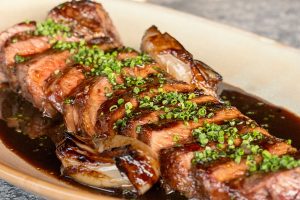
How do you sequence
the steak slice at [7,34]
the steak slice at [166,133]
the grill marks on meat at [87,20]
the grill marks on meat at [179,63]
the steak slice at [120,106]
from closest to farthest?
the steak slice at [166,133] → the steak slice at [120,106] → the grill marks on meat at [179,63] → the steak slice at [7,34] → the grill marks on meat at [87,20]

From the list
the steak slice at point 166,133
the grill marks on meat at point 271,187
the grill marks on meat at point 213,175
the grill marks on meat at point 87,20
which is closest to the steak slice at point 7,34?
the grill marks on meat at point 87,20

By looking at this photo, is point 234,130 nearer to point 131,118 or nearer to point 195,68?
point 131,118

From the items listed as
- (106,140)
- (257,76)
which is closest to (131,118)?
(106,140)

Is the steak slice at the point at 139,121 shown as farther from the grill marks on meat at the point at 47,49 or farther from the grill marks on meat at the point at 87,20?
the grill marks on meat at the point at 87,20

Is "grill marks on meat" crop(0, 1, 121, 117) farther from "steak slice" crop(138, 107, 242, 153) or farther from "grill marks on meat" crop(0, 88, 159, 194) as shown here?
"steak slice" crop(138, 107, 242, 153)

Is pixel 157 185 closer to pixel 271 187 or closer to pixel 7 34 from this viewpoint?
pixel 271 187

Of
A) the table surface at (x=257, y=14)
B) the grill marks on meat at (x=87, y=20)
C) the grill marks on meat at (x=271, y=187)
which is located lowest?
the table surface at (x=257, y=14)

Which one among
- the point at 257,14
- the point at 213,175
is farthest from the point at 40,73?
the point at 257,14
